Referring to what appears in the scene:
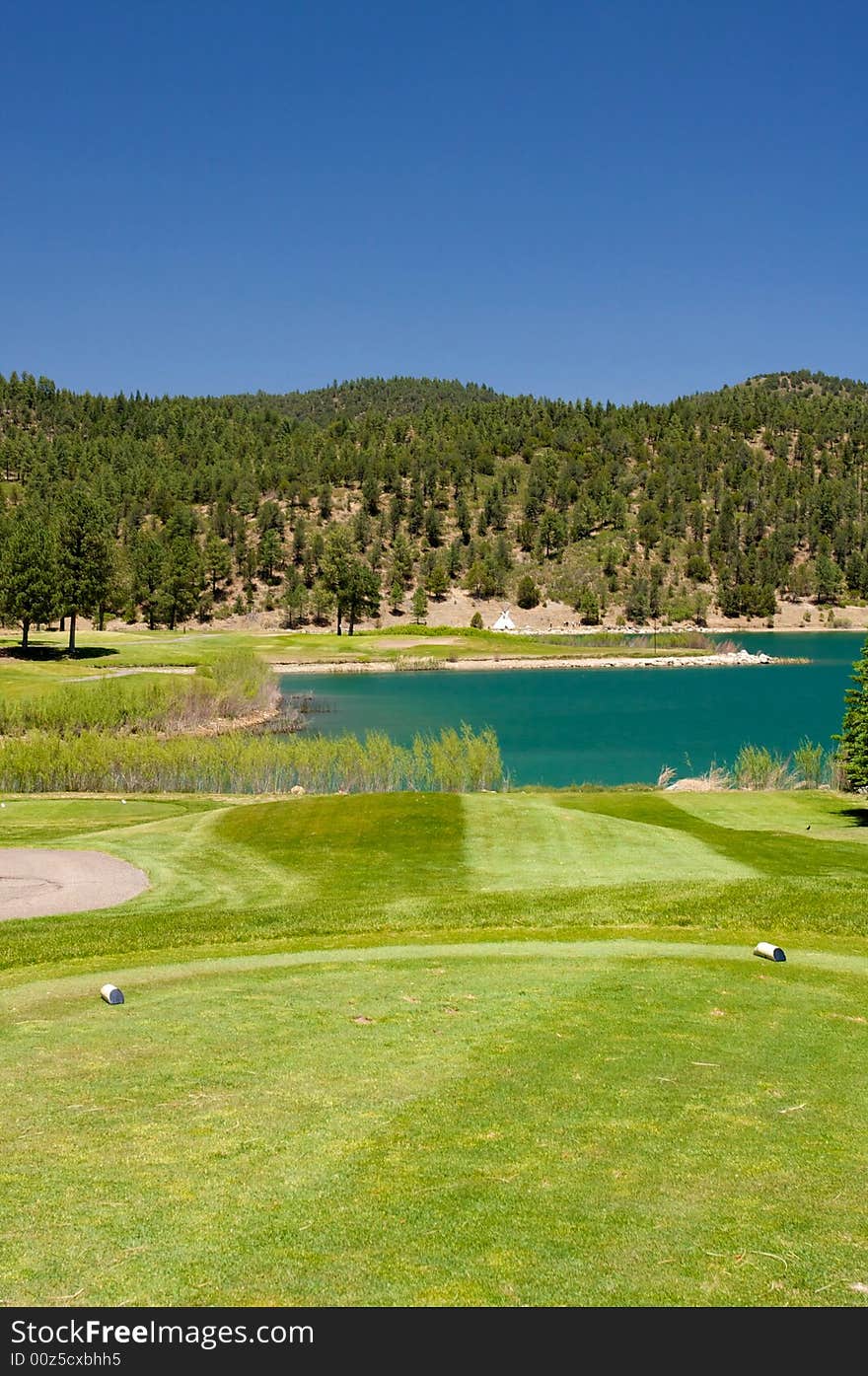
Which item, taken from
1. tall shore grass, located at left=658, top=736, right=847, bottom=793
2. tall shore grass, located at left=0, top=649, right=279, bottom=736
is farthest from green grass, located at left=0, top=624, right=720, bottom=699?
tall shore grass, located at left=658, top=736, right=847, bottom=793

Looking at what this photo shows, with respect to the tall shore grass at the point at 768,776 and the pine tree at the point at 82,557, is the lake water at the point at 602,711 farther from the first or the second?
the pine tree at the point at 82,557

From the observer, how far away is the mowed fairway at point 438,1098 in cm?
557

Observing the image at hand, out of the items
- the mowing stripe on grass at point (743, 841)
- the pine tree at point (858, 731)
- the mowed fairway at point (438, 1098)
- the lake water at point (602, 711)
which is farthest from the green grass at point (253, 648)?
the mowed fairway at point (438, 1098)

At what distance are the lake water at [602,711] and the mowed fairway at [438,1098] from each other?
97.6 ft

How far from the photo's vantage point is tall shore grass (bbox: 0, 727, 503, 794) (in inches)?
1601

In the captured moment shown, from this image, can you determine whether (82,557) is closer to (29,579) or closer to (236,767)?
(29,579)

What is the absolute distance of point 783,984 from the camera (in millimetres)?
12875

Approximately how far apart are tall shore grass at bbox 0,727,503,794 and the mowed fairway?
21.4 m

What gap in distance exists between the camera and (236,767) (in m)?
42.1

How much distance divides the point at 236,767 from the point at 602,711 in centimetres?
3909

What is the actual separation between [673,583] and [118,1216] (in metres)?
189

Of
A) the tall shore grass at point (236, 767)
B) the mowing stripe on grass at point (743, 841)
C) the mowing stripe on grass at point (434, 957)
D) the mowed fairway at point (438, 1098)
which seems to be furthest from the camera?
the tall shore grass at point (236, 767)

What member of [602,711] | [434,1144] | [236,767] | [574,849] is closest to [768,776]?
[574,849]
